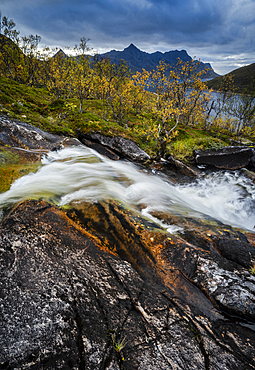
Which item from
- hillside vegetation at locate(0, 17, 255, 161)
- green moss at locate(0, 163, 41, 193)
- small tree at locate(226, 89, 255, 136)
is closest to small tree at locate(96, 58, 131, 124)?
hillside vegetation at locate(0, 17, 255, 161)

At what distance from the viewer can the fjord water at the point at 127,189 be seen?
6.95 metres

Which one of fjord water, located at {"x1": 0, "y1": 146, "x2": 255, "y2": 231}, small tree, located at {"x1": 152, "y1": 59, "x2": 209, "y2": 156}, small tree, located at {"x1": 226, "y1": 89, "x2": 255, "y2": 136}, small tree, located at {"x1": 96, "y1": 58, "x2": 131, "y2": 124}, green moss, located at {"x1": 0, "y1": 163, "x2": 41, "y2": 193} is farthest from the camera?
small tree, located at {"x1": 226, "y1": 89, "x2": 255, "y2": 136}

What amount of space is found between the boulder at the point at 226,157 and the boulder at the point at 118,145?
17.5 feet

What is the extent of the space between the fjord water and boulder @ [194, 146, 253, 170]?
38.9 inches

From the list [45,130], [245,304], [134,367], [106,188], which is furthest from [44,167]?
[245,304]

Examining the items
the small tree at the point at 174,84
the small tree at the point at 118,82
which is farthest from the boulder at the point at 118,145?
the small tree at the point at 118,82

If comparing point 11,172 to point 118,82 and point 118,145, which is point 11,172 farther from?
point 118,82

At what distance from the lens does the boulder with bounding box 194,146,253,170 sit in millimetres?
14078

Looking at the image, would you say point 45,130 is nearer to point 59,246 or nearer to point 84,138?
point 84,138

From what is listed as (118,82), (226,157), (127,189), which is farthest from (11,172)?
(118,82)

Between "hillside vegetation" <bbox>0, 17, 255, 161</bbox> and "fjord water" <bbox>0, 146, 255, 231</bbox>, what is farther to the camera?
"hillside vegetation" <bbox>0, 17, 255, 161</bbox>

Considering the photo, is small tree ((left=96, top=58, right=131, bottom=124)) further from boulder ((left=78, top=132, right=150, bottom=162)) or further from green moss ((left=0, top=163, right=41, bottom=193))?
green moss ((left=0, top=163, right=41, bottom=193))

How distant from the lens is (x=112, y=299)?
3.37 metres

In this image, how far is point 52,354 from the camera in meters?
2.40
